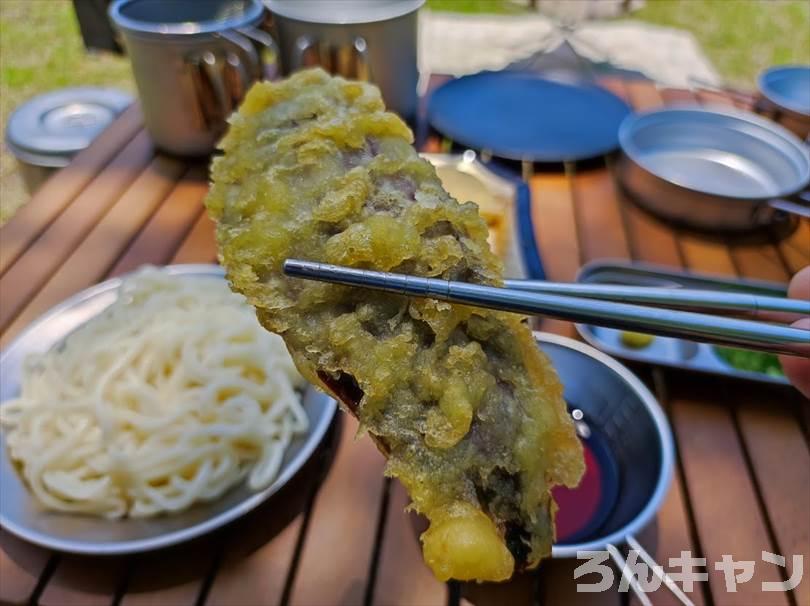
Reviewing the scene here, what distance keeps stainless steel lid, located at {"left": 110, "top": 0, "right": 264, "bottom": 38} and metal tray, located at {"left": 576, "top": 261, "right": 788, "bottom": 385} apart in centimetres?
135

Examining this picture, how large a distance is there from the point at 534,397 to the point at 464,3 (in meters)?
5.42

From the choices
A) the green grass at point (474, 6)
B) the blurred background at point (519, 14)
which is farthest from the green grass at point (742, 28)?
the green grass at point (474, 6)

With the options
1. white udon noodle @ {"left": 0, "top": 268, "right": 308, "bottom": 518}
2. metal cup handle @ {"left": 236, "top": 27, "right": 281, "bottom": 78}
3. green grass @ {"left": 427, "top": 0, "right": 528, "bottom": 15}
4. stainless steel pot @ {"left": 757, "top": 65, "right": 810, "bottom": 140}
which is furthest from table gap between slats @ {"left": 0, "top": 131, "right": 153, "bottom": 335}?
green grass @ {"left": 427, "top": 0, "right": 528, "bottom": 15}

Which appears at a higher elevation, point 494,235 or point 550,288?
point 550,288

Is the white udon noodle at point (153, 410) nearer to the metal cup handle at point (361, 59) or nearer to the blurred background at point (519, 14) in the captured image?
the metal cup handle at point (361, 59)

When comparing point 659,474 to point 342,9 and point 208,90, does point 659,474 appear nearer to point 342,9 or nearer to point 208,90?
point 208,90

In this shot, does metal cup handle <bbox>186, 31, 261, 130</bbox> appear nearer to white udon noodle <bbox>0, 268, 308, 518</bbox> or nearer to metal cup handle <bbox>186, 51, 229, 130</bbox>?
metal cup handle <bbox>186, 51, 229, 130</bbox>

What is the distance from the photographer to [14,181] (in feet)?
9.87

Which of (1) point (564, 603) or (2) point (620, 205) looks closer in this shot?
(1) point (564, 603)

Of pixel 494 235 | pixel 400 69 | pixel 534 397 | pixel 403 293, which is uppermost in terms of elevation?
pixel 403 293

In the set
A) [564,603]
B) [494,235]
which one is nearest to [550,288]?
[564,603]

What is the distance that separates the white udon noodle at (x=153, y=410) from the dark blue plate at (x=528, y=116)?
3.70ft

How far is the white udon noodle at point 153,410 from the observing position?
1.21 meters

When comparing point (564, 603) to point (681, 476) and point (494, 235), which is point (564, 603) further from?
point (494, 235)
